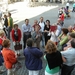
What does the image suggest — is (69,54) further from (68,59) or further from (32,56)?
(32,56)

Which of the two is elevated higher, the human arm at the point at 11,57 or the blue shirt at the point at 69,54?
the blue shirt at the point at 69,54

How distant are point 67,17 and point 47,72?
1721 cm

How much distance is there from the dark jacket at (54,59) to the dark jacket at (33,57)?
18.4 inches

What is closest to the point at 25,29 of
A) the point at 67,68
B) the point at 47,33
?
the point at 47,33

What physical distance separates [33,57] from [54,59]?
28.6 inches

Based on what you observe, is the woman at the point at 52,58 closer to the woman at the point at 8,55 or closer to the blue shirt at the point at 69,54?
the blue shirt at the point at 69,54

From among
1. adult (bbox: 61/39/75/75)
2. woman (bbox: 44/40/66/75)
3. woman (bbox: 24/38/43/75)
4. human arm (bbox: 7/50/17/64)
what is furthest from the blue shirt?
human arm (bbox: 7/50/17/64)

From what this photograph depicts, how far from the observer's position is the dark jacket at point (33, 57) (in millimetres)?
5598

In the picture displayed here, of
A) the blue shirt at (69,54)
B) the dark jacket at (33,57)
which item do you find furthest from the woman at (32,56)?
the blue shirt at (69,54)

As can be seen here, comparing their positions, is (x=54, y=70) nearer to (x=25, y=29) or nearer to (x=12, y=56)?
(x=12, y=56)

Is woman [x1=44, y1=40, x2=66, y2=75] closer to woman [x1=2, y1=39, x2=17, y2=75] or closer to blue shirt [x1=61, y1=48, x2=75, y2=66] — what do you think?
blue shirt [x1=61, y1=48, x2=75, y2=66]

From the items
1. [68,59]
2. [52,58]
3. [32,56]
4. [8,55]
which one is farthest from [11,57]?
[68,59]

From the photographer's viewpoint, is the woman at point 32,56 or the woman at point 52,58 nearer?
the woman at point 52,58

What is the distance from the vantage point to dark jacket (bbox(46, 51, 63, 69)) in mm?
5145
